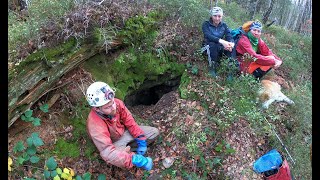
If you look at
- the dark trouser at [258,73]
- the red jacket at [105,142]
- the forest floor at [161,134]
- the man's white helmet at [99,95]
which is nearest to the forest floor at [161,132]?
the forest floor at [161,134]

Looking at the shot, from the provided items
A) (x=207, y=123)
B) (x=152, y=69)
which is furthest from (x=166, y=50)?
(x=207, y=123)

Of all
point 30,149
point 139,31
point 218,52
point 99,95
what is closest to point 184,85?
point 218,52

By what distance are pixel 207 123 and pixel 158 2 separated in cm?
350

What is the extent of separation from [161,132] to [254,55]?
2922 mm

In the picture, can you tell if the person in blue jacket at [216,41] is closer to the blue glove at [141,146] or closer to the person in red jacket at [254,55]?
the person in red jacket at [254,55]

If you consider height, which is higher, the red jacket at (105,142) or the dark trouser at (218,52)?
the dark trouser at (218,52)

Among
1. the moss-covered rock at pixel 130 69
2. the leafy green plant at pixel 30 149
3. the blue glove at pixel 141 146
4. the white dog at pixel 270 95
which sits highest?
the moss-covered rock at pixel 130 69

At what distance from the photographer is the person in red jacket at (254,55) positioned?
6.71 meters

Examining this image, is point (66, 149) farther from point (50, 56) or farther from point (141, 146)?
point (50, 56)

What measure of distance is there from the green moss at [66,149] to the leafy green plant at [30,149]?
0.49 meters

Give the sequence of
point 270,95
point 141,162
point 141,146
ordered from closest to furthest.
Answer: point 141,162
point 141,146
point 270,95

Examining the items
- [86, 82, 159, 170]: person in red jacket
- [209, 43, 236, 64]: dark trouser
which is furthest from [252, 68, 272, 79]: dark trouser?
[86, 82, 159, 170]: person in red jacket

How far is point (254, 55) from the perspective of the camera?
22.0 feet

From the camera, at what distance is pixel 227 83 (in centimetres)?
680
